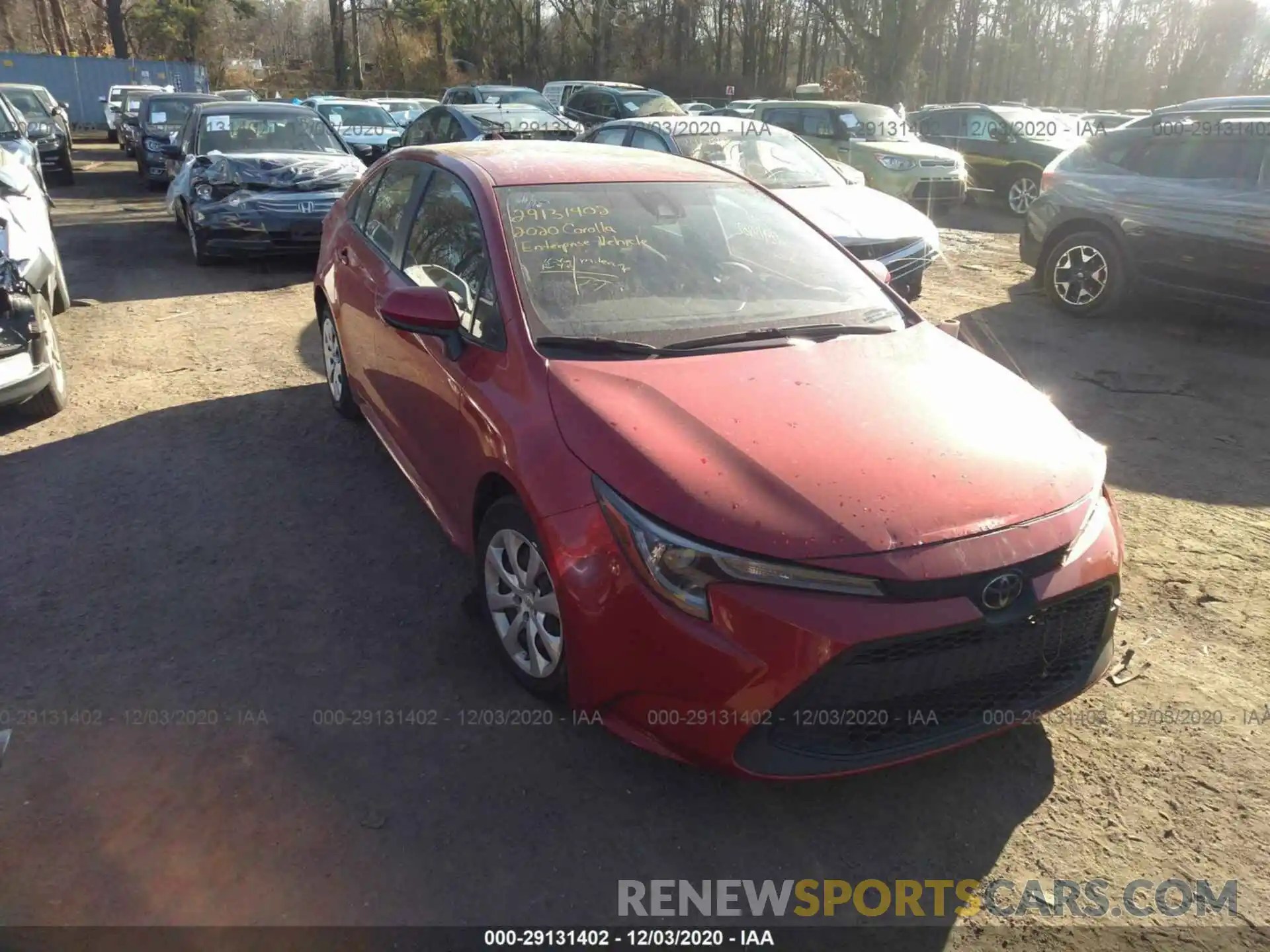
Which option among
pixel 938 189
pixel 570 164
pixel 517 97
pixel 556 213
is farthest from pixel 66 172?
pixel 556 213

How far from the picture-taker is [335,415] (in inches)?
224

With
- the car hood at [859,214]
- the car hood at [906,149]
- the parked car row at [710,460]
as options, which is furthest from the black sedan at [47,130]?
the parked car row at [710,460]

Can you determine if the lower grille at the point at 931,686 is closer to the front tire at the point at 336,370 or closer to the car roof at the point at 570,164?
the car roof at the point at 570,164

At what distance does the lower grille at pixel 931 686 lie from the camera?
2389 mm

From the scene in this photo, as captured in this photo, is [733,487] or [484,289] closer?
[733,487]

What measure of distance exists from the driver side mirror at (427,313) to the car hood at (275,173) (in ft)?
21.9

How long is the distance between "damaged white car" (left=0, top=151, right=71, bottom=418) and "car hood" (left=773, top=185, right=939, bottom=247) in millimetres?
5354

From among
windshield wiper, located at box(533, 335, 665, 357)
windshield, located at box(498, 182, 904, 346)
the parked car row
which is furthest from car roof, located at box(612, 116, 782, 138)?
windshield wiper, located at box(533, 335, 665, 357)

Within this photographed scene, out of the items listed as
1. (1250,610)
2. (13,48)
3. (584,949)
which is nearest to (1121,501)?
(1250,610)

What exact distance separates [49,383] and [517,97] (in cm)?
1441

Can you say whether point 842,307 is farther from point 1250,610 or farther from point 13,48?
point 13,48

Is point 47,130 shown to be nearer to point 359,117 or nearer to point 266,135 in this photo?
point 359,117

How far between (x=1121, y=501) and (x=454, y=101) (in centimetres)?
1794

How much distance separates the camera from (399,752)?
2.93 m
